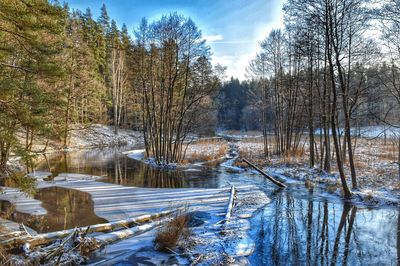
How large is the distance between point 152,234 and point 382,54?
14.6 metres

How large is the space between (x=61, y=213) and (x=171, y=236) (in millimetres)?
4931

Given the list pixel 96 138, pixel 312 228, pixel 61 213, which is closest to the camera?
pixel 312 228

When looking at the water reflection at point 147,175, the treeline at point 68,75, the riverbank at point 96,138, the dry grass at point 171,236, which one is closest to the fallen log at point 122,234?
the dry grass at point 171,236

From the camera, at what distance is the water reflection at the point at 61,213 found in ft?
28.0

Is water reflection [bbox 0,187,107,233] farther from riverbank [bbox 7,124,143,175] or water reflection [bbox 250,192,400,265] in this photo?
riverbank [bbox 7,124,143,175]

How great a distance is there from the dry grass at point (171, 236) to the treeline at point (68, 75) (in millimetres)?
3697

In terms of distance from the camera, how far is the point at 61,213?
→ 986 cm

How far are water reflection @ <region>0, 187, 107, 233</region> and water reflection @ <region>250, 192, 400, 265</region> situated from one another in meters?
5.07

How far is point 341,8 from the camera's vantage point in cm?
1202

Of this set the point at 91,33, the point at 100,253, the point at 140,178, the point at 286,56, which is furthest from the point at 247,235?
the point at 91,33

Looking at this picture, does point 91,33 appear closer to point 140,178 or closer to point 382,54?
point 140,178

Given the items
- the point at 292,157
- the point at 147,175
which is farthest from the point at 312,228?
the point at 292,157

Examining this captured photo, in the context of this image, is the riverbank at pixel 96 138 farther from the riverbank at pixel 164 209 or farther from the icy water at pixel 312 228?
the icy water at pixel 312 228

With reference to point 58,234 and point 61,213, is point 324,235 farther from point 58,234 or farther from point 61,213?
point 61,213
